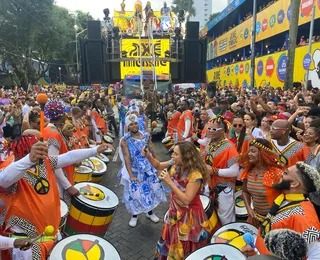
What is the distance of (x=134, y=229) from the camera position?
16.4 ft

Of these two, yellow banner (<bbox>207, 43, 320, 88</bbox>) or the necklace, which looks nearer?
the necklace

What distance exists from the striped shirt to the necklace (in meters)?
2.11

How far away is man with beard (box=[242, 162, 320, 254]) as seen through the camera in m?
1.91

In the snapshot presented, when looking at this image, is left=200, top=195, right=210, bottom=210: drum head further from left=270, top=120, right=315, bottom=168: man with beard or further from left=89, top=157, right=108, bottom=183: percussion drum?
left=89, top=157, right=108, bottom=183: percussion drum

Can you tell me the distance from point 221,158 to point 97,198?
167 centimetres

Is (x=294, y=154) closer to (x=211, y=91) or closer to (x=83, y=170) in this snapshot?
(x=83, y=170)

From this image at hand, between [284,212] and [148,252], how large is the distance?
2.71 meters

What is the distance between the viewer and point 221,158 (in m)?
3.83

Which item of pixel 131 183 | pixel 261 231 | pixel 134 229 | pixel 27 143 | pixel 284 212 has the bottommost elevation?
pixel 134 229

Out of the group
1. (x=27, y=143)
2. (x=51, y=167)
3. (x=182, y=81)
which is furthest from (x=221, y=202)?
(x=182, y=81)

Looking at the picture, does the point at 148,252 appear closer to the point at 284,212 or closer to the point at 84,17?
the point at 284,212

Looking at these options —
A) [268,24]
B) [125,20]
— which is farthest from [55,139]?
[268,24]

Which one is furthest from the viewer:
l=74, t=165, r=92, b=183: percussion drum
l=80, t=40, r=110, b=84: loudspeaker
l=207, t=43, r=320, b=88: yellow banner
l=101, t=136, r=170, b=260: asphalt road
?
l=80, t=40, r=110, b=84: loudspeaker

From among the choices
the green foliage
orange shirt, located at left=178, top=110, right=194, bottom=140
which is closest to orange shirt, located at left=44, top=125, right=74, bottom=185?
orange shirt, located at left=178, top=110, right=194, bottom=140
